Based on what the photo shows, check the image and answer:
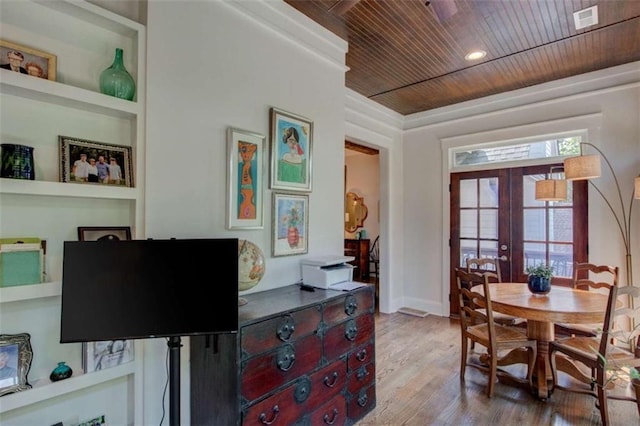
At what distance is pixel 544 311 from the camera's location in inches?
94.4

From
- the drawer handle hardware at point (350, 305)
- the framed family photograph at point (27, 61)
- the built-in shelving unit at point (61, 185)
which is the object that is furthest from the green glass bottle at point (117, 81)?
the drawer handle hardware at point (350, 305)

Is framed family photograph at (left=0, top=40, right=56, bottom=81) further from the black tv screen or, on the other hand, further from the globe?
the globe

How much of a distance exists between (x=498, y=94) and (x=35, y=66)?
15.4 ft

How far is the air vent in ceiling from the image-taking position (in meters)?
2.54

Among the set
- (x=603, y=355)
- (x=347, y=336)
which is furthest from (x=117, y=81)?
(x=603, y=355)

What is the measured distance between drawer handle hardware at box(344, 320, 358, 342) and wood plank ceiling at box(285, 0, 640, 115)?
6.59 feet

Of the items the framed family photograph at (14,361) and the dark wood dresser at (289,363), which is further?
the dark wood dresser at (289,363)

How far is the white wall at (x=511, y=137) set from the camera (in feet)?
11.5

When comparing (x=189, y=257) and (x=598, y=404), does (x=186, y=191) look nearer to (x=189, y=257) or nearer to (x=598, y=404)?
(x=189, y=257)

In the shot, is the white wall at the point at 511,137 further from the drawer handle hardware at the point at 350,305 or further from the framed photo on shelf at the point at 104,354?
the framed photo on shelf at the point at 104,354

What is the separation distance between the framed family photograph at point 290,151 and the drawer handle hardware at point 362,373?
138cm

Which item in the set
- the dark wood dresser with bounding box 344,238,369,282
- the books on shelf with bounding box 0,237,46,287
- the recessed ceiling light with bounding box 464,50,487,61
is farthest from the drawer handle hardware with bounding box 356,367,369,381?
the dark wood dresser with bounding box 344,238,369,282

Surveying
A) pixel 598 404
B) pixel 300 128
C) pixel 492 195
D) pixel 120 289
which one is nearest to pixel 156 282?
pixel 120 289

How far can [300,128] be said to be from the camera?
2.61 m
